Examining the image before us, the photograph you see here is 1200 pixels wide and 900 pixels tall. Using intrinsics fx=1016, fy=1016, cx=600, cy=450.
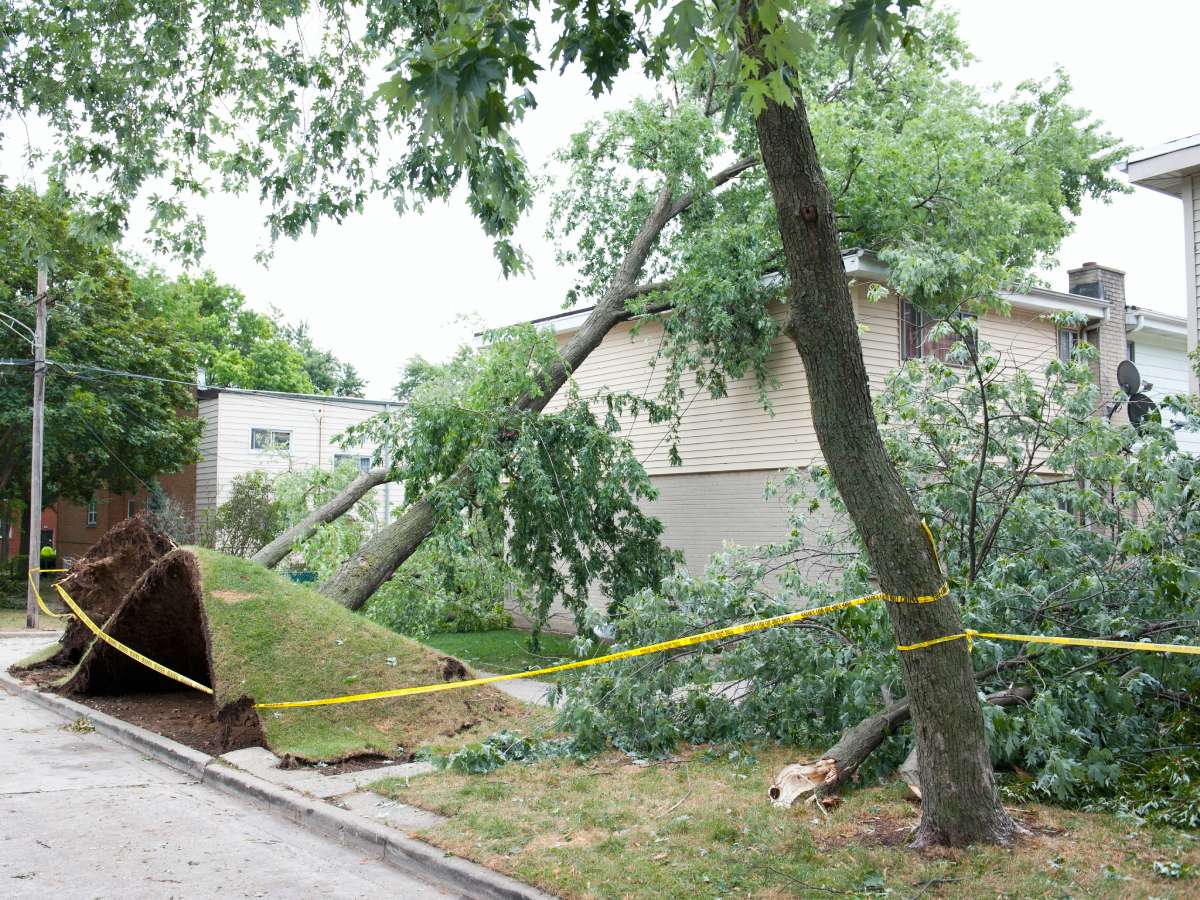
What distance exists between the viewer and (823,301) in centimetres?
495

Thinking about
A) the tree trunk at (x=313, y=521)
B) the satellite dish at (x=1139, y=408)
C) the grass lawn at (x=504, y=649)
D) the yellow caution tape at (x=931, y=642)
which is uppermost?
the satellite dish at (x=1139, y=408)

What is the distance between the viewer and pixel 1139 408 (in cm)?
855

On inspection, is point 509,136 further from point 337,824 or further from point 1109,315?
point 1109,315

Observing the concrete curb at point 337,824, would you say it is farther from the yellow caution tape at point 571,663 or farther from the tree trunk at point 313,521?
the tree trunk at point 313,521

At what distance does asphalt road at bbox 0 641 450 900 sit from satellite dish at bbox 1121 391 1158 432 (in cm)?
575

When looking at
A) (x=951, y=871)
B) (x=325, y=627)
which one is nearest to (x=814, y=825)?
(x=951, y=871)

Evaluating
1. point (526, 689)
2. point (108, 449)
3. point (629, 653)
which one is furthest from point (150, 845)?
point (108, 449)

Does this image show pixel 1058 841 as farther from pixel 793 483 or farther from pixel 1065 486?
pixel 793 483

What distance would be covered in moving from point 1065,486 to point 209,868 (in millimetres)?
6721

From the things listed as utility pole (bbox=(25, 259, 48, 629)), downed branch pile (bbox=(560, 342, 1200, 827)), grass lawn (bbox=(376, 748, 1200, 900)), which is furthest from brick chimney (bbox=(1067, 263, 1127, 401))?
utility pole (bbox=(25, 259, 48, 629))

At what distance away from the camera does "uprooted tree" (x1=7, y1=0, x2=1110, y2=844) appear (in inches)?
171

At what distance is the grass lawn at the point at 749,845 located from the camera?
14.8 feet

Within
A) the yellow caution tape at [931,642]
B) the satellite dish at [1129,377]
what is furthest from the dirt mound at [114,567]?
the satellite dish at [1129,377]

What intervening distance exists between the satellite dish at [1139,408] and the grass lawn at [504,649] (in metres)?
6.82
